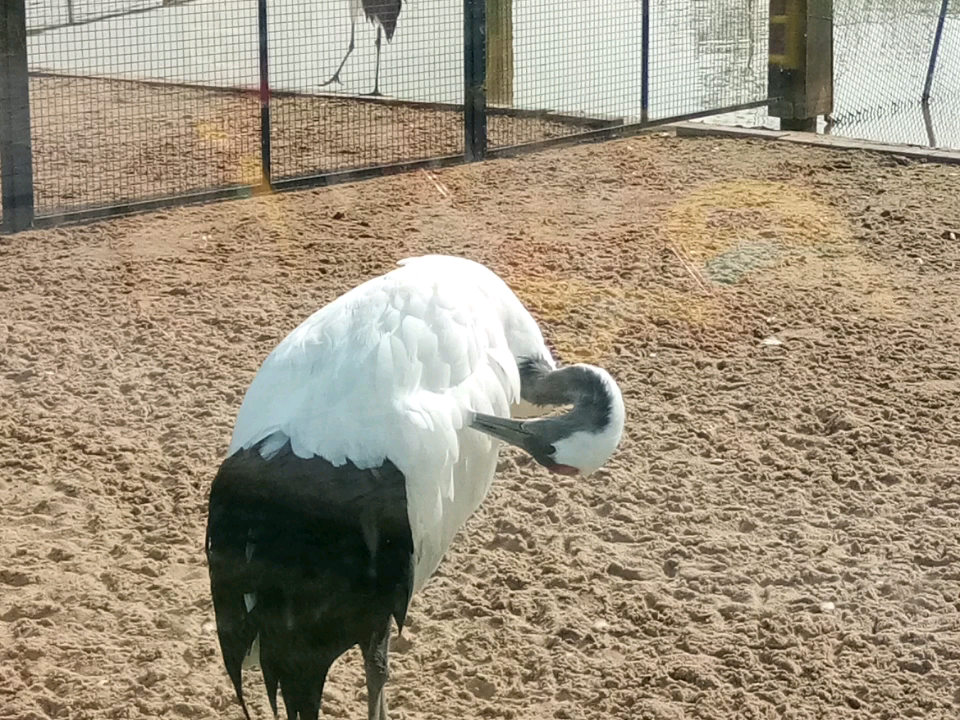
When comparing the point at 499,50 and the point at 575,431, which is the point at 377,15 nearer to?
the point at 499,50

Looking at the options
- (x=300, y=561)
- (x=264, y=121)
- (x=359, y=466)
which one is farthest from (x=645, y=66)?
(x=300, y=561)

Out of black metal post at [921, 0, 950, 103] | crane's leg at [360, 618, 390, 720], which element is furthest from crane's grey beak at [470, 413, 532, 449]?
black metal post at [921, 0, 950, 103]

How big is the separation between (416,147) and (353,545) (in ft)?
20.9

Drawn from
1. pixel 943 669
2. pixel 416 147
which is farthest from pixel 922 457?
pixel 416 147

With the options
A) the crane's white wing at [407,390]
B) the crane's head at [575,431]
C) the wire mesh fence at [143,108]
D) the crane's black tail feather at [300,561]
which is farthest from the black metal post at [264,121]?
the crane's black tail feather at [300,561]

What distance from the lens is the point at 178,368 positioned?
534 cm

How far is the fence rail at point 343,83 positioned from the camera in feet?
26.7

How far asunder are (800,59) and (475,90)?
2.91 meters

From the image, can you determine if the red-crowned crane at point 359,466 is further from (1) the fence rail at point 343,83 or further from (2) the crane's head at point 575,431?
(1) the fence rail at point 343,83

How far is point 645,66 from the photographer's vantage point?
948 centimetres

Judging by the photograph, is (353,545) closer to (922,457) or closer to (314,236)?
(922,457)

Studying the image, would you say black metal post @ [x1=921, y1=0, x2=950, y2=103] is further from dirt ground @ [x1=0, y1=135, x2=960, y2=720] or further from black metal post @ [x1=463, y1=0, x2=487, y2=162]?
black metal post @ [x1=463, y1=0, x2=487, y2=162]

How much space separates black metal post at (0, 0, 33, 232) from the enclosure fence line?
300 mm

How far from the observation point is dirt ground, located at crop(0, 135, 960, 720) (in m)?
3.46
